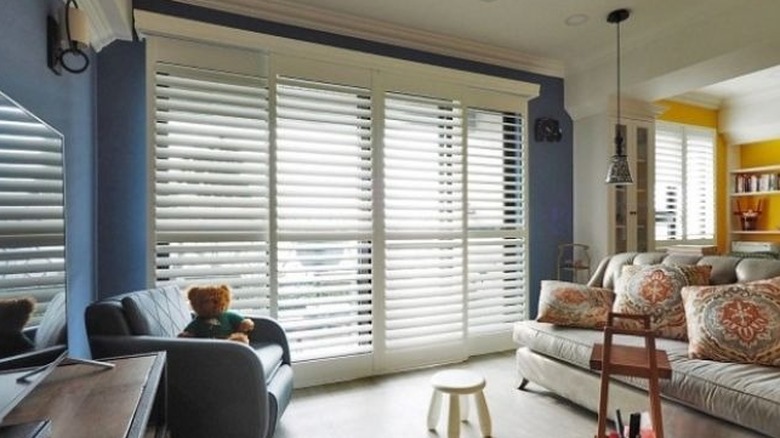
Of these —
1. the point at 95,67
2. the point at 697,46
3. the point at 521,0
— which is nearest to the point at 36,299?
the point at 95,67

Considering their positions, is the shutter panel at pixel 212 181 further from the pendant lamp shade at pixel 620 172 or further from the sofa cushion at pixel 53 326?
the pendant lamp shade at pixel 620 172

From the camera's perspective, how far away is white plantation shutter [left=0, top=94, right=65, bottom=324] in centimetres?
109

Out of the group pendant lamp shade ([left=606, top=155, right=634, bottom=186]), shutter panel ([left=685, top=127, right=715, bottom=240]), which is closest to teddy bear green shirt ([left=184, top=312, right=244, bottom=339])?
pendant lamp shade ([left=606, top=155, right=634, bottom=186])

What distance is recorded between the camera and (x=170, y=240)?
2717mm

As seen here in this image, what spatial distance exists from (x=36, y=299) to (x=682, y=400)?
8.30ft

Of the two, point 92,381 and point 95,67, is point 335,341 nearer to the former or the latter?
point 92,381

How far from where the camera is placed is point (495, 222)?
382cm

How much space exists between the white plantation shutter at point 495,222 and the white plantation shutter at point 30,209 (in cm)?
286

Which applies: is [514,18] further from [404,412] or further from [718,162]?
[718,162]

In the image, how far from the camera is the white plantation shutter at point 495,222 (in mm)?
3715

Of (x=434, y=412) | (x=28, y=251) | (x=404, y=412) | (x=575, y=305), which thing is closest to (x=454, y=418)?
(x=434, y=412)

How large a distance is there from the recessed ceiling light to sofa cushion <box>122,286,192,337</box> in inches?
128

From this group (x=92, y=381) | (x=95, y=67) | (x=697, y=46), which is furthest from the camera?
(x=697, y=46)

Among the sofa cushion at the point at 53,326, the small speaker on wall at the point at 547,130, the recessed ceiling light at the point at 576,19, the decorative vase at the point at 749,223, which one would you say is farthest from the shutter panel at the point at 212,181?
the decorative vase at the point at 749,223
